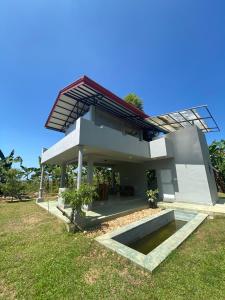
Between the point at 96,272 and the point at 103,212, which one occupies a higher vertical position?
the point at 103,212

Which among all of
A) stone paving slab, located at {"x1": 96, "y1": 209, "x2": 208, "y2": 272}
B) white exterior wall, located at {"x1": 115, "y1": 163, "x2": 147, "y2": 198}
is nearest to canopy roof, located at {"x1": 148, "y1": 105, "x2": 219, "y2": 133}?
white exterior wall, located at {"x1": 115, "y1": 163, "x2": 147, "y2": 198}

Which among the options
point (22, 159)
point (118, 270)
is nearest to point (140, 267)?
point (118, 270)

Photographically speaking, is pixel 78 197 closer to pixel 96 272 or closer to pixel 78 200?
pixel 78 200

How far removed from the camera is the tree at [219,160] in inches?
758

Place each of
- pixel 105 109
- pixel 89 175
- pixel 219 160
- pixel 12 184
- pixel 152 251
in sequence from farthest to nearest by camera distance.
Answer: pixel 219 160
pixel 12 184
pixel 105 109
pixel 89 175
pixel 152 251

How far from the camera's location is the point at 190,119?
13.1 m

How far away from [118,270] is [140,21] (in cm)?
1255

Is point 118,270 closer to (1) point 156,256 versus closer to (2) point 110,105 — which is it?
(1) point 156,256

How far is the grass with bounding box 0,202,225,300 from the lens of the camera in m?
3.45

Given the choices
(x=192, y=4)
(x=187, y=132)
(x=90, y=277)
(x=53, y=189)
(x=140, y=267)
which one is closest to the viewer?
(x=90, y=277)

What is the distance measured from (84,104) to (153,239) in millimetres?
11449

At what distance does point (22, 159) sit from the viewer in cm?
2250

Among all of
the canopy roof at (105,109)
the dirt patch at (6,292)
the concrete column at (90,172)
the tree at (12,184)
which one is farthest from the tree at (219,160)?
the tree at (12,184)

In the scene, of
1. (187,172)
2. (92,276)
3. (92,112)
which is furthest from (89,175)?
(187,172)
